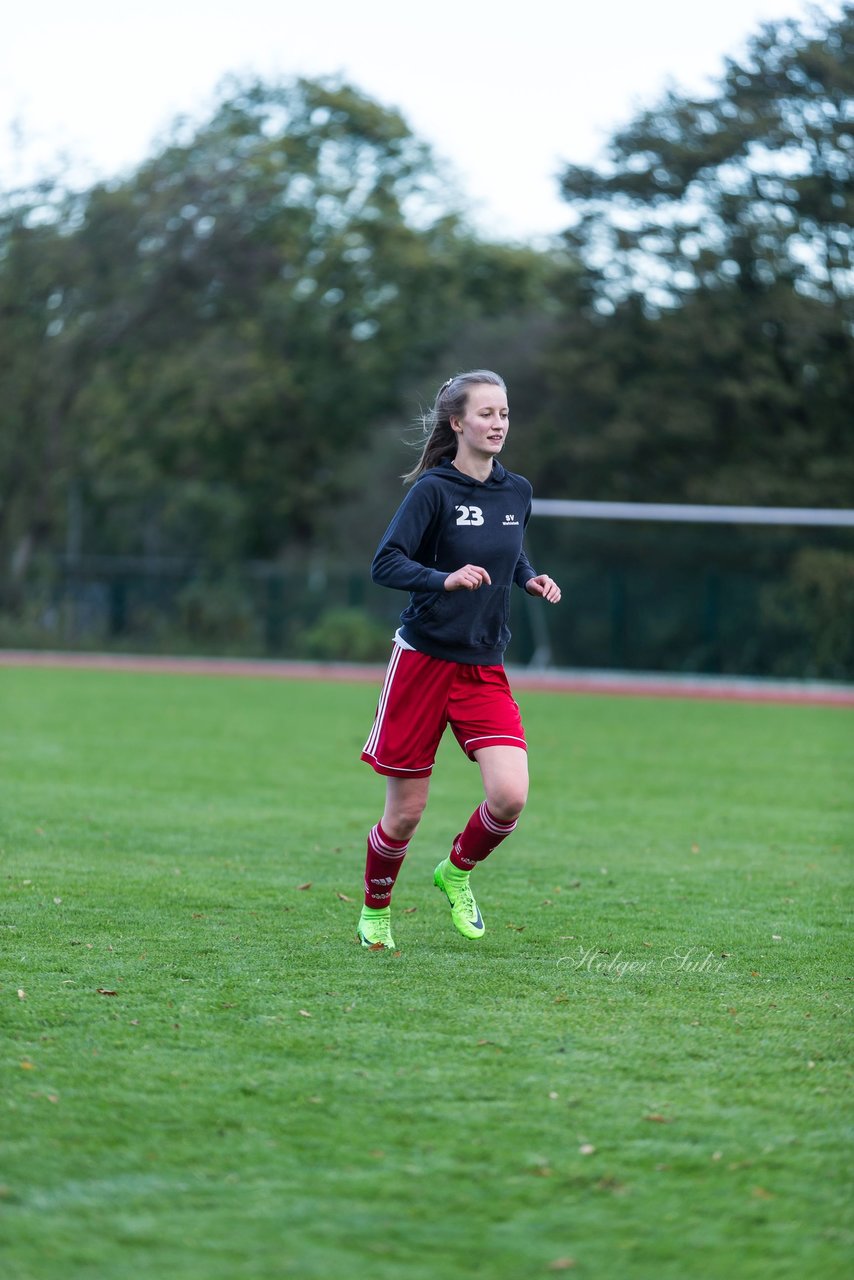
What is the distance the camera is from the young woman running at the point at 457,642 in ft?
18.6

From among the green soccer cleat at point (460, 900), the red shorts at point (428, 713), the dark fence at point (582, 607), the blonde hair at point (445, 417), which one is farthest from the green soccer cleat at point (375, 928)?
the dark fence at point (582, 607)

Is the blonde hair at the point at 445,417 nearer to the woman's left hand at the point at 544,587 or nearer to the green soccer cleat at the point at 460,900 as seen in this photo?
the woman's left hand at the point at 544,587

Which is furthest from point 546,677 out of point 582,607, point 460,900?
point 460,900

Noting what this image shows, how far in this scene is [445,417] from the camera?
5.87 m

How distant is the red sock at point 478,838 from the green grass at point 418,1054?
13.1 inches

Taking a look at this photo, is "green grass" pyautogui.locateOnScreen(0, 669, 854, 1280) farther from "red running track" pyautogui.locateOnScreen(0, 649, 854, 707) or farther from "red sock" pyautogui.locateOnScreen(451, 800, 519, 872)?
"red running track" pyautogui.locateOnScreen(0, 649, 854, 707)

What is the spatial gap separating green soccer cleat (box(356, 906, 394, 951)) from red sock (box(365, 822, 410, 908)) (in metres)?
0.03

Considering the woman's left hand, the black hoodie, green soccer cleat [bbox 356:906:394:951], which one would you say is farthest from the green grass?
the woman's left hand

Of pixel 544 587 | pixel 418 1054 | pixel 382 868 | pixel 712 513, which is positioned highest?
pixel 544 587

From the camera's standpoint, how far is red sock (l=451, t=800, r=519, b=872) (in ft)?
19.3

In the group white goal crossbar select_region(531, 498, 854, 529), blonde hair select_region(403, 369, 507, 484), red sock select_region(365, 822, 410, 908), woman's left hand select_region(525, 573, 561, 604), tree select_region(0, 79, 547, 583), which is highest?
blonde hair select_region(403, 369, 507, 484)

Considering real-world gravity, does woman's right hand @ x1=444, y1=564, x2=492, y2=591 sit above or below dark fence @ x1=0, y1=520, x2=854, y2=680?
above

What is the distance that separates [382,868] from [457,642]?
92 cm

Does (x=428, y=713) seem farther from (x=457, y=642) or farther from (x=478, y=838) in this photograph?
(x=478, y=838)
